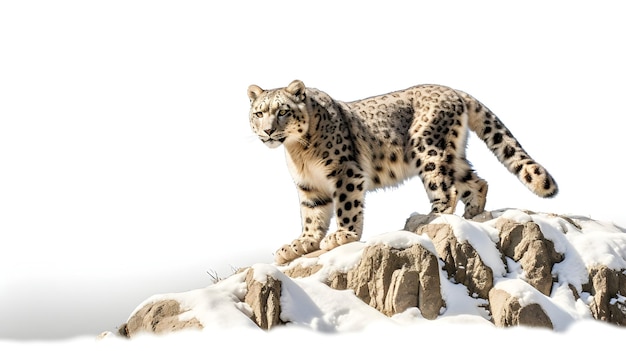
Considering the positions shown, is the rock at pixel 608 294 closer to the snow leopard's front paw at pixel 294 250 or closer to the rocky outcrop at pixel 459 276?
the rocky outcrop at pixel 459 276

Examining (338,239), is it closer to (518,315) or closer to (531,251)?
(531,251)

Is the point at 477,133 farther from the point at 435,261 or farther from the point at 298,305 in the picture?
the point at 298,305

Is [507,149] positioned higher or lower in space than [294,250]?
higher

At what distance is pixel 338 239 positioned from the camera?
553 inches

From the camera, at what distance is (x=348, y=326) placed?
38.9ft

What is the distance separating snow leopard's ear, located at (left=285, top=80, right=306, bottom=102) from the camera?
580 inches

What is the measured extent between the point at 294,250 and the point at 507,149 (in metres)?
3.78

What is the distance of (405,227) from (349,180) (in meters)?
1.08

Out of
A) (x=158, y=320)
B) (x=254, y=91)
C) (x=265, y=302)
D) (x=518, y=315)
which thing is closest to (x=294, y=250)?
(x=254, y=91)

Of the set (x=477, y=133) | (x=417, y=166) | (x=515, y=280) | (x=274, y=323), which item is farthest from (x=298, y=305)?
(x=477, y=133)

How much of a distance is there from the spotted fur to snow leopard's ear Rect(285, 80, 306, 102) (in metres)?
0.01

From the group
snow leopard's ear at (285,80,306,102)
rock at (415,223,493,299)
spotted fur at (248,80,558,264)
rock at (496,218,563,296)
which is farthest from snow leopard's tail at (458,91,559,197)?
snow leopard's ear at (285,80,306,102)

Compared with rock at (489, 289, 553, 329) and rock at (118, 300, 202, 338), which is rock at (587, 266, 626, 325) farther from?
rock at (118, 300, 202, 338)

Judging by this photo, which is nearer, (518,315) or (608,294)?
(518,315)
